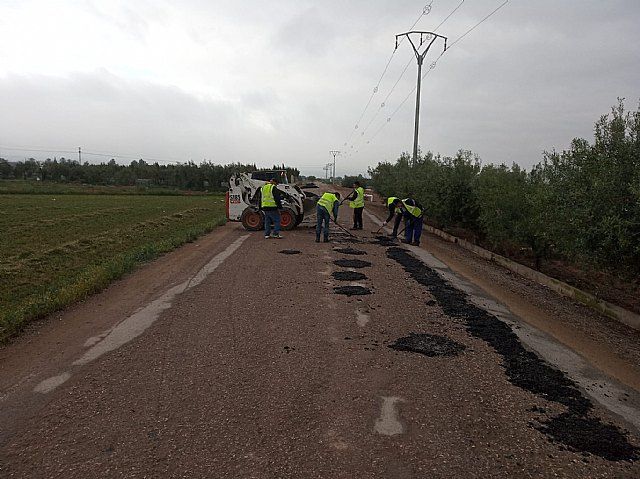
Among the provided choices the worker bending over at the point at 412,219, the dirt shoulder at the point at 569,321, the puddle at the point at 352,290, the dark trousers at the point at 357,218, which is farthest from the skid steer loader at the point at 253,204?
the puddle at the point at 352,290

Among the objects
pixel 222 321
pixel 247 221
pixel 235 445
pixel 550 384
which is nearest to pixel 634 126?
pixel 550 384

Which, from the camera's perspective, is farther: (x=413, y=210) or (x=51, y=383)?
(x=413, y=210)

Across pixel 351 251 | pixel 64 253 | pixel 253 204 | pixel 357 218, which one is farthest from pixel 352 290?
pixel 357 218

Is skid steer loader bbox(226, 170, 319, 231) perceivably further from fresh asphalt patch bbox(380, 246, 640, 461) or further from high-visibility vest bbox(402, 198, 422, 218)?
fresh asphalt patch bbox(380, 246, 640, 461)

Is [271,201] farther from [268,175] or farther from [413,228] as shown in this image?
[413,228]

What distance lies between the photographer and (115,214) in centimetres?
2983

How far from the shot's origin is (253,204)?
17.5 m

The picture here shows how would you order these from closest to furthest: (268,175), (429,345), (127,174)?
→ (429,345), (268,175), (127,174)

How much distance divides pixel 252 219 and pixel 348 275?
28.3ft

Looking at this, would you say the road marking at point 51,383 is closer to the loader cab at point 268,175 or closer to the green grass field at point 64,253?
the green grass field at point 64,253

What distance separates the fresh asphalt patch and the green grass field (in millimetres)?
5901

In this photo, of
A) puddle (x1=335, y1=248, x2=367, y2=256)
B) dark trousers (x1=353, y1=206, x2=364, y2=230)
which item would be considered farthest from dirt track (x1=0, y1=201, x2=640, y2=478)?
dark trousers (x1=353, y1=206, x2=364, y2=230)

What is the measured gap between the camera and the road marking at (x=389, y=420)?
149 inches

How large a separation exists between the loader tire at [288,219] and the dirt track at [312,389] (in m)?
8.87
